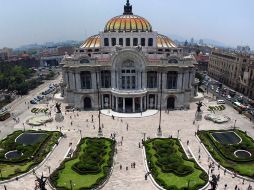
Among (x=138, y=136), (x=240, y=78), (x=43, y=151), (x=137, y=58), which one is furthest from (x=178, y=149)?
(x=240, y=78)

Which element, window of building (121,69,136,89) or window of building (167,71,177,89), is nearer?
window of building (121,69,136,89)

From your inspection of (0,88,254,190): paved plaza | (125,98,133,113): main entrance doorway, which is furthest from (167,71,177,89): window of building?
(125,98,133,113): main entrance doorway

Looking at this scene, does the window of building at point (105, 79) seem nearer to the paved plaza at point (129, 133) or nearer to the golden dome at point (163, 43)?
the paved plaza at point (129, 133)

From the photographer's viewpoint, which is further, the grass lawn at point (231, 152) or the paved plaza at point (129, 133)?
the grass lawn at point (231, 152)

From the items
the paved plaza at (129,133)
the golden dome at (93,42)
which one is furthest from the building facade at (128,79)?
the golden dome at (93,42)

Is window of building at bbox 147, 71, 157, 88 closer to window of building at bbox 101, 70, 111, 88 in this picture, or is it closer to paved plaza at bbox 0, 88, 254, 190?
paved plaza at bbox 0, 88, 254, 190
